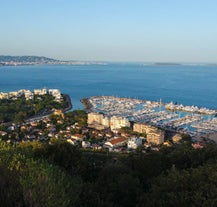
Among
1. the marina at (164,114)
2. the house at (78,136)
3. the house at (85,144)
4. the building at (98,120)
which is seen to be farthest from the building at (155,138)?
the building at (98,120)

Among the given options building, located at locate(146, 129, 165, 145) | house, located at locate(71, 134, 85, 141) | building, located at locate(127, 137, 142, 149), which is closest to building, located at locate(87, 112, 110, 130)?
house, located at locate(71, 134, 85, 141)

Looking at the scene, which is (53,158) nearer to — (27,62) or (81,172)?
(81,172)

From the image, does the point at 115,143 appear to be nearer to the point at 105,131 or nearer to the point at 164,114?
the point at 105,131

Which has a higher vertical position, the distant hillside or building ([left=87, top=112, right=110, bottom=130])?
the distant hillside

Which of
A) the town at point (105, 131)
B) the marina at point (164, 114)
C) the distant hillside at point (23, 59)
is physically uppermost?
the distant hillside at point (23, 59)

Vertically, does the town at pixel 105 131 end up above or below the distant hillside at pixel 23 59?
below

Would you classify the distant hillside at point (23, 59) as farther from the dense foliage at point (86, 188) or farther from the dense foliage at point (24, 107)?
the dense foliage at point (86, 188)

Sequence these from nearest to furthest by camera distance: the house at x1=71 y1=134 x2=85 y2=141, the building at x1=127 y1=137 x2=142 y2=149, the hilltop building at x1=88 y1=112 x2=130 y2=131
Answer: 1. the building at x1=127 y1=137 x2=142 y2=149
2. the house at x1=71 y1=134 x2=85 y2=141
3. the hilltop building at x1=88 y1=112 x2=130 y2=131

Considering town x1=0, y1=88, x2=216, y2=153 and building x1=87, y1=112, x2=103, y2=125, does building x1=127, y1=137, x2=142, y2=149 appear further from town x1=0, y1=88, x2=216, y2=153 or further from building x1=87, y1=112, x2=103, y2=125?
building x1=87, y1=112, x2=103, y2=125
